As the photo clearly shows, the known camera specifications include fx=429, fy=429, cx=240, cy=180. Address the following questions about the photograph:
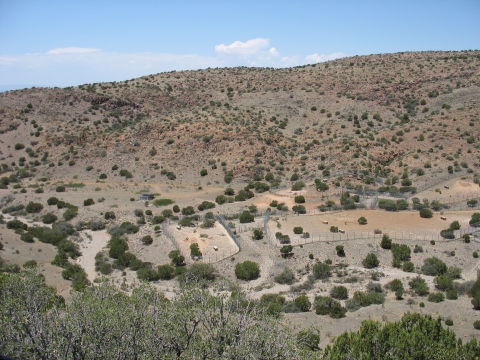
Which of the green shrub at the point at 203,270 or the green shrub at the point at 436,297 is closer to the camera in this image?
the green shrub at the point at 436,297

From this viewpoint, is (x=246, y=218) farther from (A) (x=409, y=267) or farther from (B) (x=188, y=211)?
(A) (x=409, y=267)

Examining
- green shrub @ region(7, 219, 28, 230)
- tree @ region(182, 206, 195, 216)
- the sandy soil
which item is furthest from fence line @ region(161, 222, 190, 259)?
green shrub @ region(7, 219, 28, 230)

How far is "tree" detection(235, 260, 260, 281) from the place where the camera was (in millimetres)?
32781

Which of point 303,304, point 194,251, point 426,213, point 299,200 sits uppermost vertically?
point 299,200

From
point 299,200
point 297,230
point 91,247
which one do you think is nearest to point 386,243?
point 297,230

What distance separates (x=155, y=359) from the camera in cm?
1384

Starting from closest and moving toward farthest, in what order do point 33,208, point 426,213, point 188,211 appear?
point 426,213 < point 188,211 < point 33,208

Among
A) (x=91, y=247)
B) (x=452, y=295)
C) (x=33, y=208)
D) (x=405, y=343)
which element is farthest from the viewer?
(x=33, y=208)

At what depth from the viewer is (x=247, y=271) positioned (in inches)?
1300

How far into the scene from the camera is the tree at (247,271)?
32781mm

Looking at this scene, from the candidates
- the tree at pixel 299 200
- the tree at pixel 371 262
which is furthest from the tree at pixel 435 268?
the tree at pixel 299 200

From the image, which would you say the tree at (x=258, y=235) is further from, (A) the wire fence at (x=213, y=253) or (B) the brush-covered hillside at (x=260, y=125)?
(B) the brush-covered hillside at (x=260, y=125)

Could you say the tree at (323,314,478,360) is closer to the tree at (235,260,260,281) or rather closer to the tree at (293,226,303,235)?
the tree at (235,260,260,281)

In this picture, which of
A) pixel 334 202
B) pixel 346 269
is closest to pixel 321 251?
pixel 346 269
